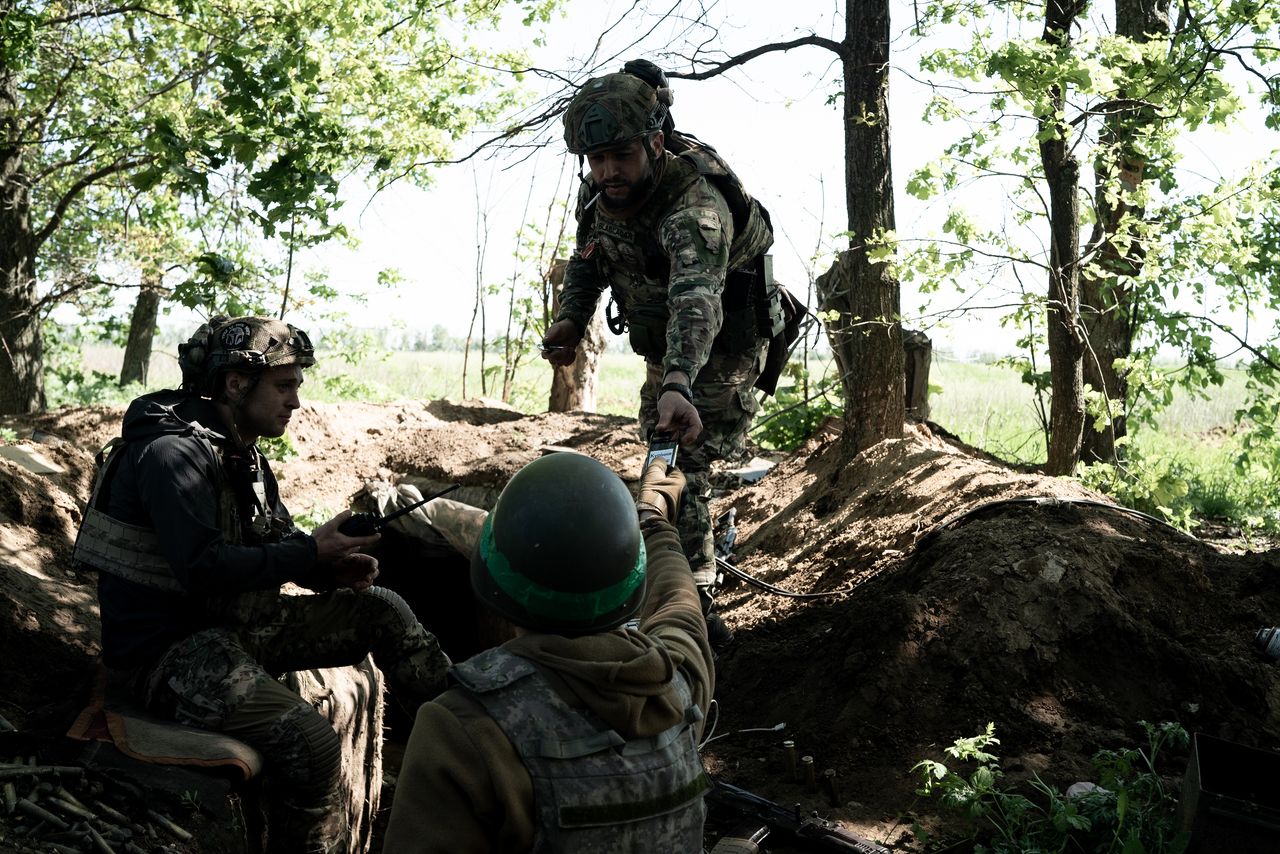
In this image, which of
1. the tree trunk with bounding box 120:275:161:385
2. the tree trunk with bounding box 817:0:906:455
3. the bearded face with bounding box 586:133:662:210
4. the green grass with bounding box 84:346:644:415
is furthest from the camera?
the green grass with bounding box 84:346:644:415

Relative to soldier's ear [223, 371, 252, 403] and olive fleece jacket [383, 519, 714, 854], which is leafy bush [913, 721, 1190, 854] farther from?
soldier's ear [223, 371, 252, 403]

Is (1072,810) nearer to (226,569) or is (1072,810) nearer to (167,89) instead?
(226,569)

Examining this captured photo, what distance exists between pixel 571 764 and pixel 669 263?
10.1 ft

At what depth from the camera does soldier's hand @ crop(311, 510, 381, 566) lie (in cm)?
369

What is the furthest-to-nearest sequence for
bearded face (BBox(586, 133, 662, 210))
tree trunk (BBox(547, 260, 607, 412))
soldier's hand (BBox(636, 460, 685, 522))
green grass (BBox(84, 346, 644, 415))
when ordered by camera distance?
green grass (BBox(84, 346, 644, 415)) → tree trunk (BBox(547, 260, 607, 412)) → bearded face (BBox(586, 133, 662, 210)) → soldier's hand (BBox(636, 460, 685, 522))

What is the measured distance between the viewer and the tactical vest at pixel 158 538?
11.5 feet

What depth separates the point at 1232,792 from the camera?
341 centimetres

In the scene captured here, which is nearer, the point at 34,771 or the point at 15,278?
the point at 34,771

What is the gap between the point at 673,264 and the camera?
426 cm

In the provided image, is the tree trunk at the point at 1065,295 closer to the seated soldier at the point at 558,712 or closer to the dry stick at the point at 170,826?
the dry stick at the point at 170,826

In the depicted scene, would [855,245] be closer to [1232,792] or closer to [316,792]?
[1232,792]

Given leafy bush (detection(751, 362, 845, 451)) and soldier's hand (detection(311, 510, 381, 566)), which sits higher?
leafy bush (detection(751, 362, 845, 451))

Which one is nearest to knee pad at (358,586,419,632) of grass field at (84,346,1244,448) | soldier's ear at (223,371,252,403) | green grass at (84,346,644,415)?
soldier's ear at (223,371,252,403)

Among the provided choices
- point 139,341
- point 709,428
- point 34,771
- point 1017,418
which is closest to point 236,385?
point 34,771
